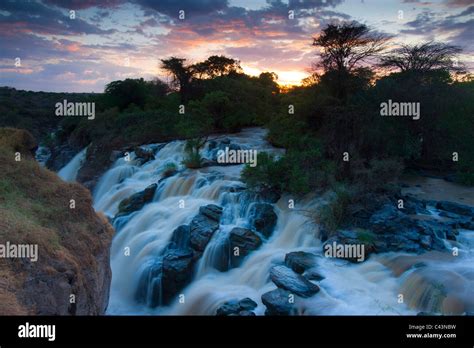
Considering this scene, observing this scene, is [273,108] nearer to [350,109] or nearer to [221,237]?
[350,109]

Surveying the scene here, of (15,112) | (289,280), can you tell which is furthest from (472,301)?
(15,112)

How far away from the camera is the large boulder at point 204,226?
41.7ft

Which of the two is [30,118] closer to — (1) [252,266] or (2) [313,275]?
(1) [252,266]

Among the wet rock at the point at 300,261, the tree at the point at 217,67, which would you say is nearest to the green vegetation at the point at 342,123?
the wet rock at the point at 300,261

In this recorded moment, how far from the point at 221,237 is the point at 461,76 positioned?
1799 centimetres

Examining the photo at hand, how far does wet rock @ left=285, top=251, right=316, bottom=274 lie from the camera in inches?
422

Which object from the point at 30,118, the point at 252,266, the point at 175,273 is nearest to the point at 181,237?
the point at 175,273

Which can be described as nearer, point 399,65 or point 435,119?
point 435,119

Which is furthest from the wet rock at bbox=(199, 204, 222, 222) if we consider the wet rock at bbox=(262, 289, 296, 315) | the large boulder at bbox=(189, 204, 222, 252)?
the wet rock at bbox=(262, 289, 296, 315)

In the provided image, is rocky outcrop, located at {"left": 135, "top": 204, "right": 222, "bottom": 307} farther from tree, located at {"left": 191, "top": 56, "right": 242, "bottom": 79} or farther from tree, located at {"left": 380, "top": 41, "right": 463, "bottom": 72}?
tree, located at {"left": 191, "top": 56, "right": 242, "bottom": 79}

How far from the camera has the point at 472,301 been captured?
847cm

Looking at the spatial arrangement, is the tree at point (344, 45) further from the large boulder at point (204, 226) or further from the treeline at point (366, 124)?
the large boulder at point (204, 226)
